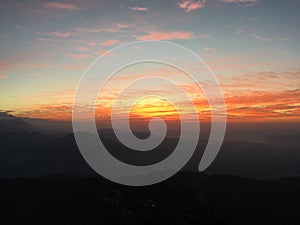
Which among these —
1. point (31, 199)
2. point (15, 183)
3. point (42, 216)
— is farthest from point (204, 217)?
point (15, 183)

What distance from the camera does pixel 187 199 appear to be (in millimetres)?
145750

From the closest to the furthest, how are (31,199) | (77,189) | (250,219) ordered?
(31,199) < (77,189) < (250,219)

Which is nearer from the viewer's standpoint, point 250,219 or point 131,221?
point 131,221

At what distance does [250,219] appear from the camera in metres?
177

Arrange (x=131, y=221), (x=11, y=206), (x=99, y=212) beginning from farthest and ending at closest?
1. (x=11, y=206)
2. (x=99, y=212)
3. (x=131, y=221)

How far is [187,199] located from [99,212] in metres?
53.4

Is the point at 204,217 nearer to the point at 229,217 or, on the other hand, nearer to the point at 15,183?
the point at 229,217

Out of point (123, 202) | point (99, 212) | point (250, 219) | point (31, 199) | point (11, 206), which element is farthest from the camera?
point (250, 219)

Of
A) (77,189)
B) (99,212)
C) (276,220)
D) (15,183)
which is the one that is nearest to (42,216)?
(99,212)

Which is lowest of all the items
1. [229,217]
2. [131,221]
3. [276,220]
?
[276,220]

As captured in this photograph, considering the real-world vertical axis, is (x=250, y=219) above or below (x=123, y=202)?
below

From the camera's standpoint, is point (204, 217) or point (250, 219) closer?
point (204, 217)

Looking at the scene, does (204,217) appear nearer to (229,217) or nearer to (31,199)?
(229,217)

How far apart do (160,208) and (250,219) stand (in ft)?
268
